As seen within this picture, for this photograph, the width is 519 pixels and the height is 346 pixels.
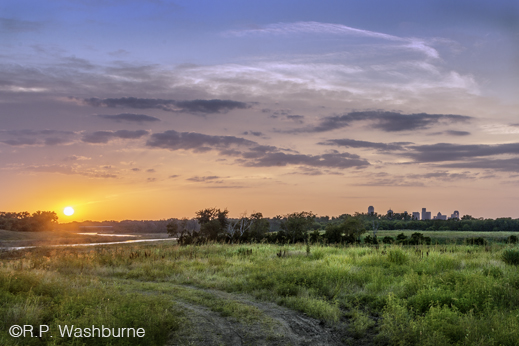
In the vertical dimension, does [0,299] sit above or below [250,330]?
above

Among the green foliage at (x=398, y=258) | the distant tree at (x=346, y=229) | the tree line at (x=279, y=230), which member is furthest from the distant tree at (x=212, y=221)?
the green foliage at (x=398, y=258)

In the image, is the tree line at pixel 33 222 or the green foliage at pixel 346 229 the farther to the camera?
the tree line at pixel 33 222

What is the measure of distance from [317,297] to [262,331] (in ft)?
11.4

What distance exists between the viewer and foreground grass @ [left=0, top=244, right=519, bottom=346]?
744 centimetres

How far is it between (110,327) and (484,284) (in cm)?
973

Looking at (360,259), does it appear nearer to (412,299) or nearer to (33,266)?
(412,299)

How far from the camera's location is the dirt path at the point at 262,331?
7391 millimetres

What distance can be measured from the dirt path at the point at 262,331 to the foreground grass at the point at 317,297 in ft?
0.88

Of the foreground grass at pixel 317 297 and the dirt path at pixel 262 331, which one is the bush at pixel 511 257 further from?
the dirt path at pixel 262 331

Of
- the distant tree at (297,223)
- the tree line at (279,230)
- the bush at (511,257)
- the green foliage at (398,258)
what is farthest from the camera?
the distant tree at (297,223)

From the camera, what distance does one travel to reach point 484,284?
1030 cm

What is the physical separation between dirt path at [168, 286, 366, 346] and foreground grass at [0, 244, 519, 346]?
0.27 metres

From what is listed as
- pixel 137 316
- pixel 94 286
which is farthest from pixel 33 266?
pixel 137 316

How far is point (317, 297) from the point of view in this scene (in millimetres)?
10914
